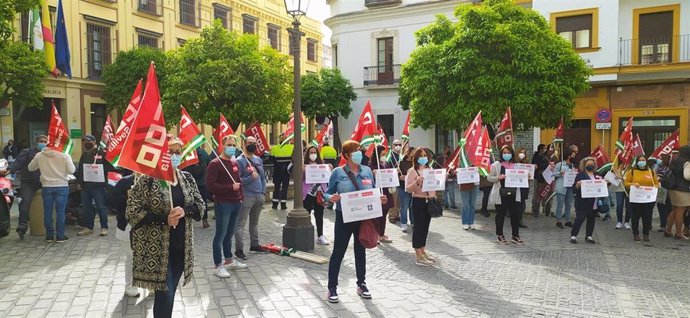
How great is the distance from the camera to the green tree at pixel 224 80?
Result: 21.8 m

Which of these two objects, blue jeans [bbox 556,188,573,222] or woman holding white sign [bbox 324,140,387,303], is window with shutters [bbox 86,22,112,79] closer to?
blue jeans [bbox 556,188,573,222]

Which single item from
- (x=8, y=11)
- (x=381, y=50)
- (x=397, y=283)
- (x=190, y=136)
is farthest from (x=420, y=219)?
(x=381, y=50)

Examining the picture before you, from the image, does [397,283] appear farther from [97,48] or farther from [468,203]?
[97,48]

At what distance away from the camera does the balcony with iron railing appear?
25719mm

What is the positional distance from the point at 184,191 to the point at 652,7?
67.9ft

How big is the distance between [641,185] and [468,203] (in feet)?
10.6

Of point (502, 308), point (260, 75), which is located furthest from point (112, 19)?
point (502, 308)

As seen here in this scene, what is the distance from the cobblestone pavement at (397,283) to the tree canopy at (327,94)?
53.3 feet

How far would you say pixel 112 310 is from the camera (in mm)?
5508

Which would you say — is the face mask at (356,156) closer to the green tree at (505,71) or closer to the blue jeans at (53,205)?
the blue jeans at (53,205)

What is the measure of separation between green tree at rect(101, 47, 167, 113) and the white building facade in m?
9.04

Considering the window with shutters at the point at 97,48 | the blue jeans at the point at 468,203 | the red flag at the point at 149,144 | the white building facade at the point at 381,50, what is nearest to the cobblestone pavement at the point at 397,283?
the blue jeans at the point at 468,203

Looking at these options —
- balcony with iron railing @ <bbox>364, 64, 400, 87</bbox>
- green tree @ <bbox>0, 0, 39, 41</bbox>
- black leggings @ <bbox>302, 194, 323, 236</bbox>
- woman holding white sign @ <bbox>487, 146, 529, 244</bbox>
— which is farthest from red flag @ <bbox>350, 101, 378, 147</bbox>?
balcony with iron railing @ <bbox>364, 64, 400, 87</bbox>

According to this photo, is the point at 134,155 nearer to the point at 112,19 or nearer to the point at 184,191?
the point at 184,191
